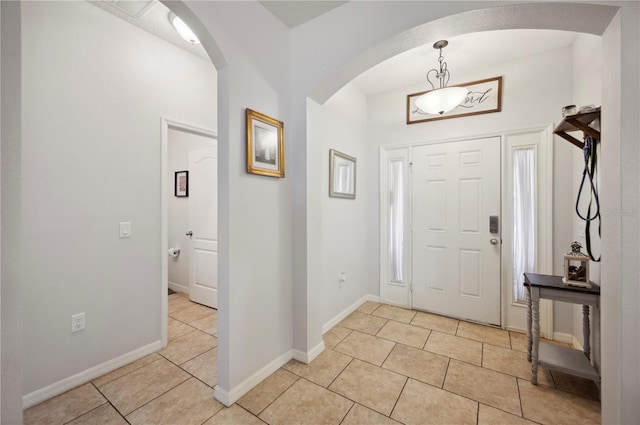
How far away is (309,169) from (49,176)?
1720 millimetres

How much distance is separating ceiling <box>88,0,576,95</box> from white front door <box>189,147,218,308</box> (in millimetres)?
1203

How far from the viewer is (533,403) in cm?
167

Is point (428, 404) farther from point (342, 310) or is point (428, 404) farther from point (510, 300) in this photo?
point (510, 300)

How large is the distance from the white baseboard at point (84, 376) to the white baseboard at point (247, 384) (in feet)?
2.90

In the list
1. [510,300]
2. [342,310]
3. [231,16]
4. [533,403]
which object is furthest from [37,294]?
[510,300]

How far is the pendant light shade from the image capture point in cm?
218

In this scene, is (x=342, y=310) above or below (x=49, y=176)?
below

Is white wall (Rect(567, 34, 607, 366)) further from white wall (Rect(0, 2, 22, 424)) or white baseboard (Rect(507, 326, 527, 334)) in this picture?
white wall (Rect(0, 2, 22, 424))

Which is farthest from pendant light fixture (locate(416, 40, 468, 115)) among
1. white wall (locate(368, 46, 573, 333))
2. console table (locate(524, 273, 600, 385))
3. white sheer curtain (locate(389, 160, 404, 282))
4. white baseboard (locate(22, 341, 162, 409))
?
white baseboard (locate(22, 341, 162, 409))

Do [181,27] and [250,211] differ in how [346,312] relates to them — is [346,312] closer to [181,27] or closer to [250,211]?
[250,211]

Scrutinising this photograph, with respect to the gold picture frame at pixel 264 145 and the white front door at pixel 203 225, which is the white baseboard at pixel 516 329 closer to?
the gold picture frame at pixel 264 145

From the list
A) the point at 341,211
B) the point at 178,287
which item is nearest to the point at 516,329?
the point at 341,211

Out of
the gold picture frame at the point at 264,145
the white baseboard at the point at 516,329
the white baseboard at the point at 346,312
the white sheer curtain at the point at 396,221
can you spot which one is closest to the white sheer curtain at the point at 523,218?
the white baseboard at the point at 516,329

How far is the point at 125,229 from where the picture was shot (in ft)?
6.89
